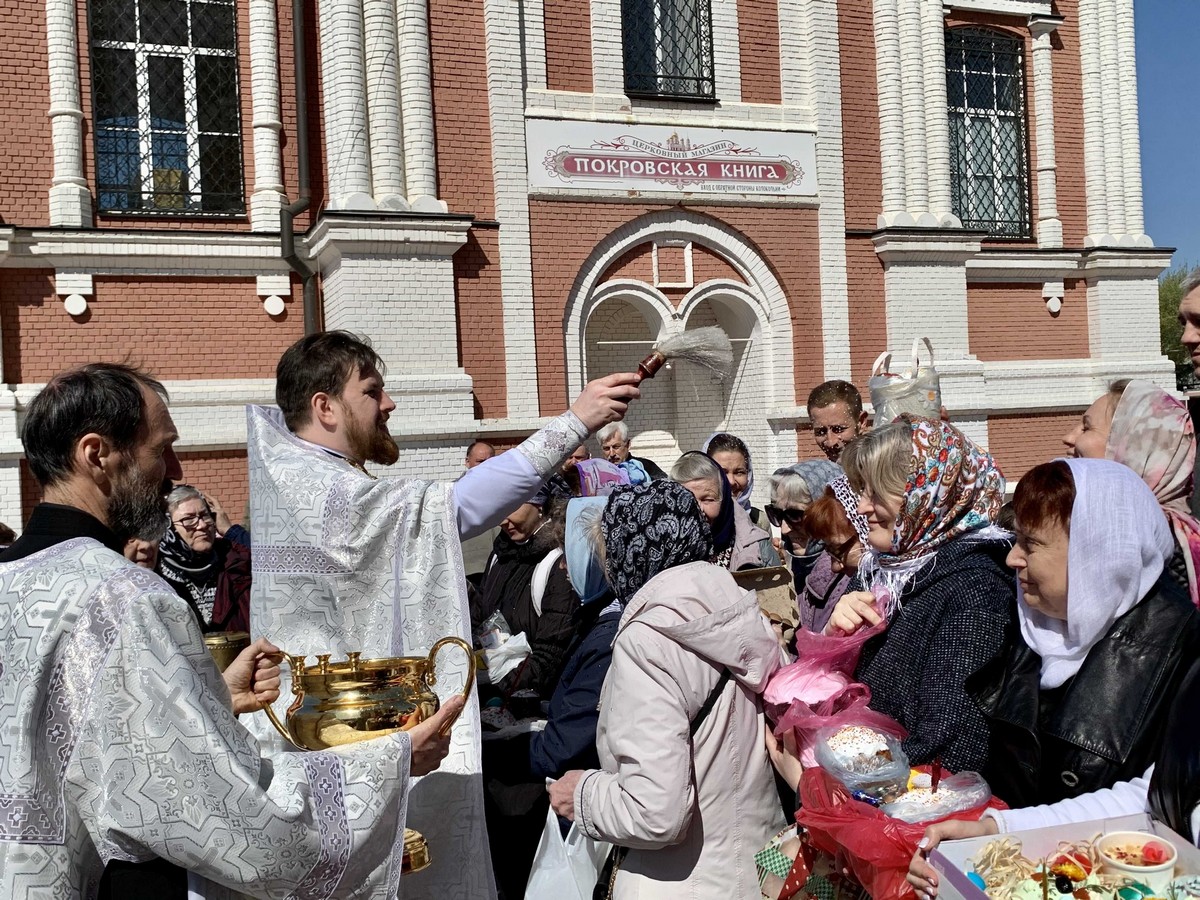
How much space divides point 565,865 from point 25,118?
10294 mm

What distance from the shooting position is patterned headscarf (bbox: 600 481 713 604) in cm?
301

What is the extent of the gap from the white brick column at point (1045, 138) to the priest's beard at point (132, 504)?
49.5 ft

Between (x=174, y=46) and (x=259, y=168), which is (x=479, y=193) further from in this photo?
(x=174, y=46)

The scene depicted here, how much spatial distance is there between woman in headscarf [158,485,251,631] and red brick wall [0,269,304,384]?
4.92 meters

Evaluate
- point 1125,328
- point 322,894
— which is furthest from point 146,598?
point 1125,328

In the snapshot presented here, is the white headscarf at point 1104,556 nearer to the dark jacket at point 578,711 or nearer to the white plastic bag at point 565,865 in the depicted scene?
the dark jacket at point 578,711

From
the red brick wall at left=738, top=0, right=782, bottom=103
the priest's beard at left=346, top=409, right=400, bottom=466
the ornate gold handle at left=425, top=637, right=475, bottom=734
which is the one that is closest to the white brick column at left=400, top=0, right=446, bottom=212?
the red brick wall at left=738, top=0, right=782, bottom=103

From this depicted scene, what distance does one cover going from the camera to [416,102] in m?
11.7

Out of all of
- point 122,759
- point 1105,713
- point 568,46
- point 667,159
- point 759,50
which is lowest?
point 1105,713

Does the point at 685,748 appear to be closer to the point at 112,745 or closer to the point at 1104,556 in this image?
the point at 1104,556

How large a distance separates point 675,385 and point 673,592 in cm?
1139

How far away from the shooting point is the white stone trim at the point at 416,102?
1161cm

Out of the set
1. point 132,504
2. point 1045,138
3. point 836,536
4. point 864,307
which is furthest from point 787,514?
point 1045,138

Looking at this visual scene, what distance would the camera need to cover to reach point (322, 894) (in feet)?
7.06
